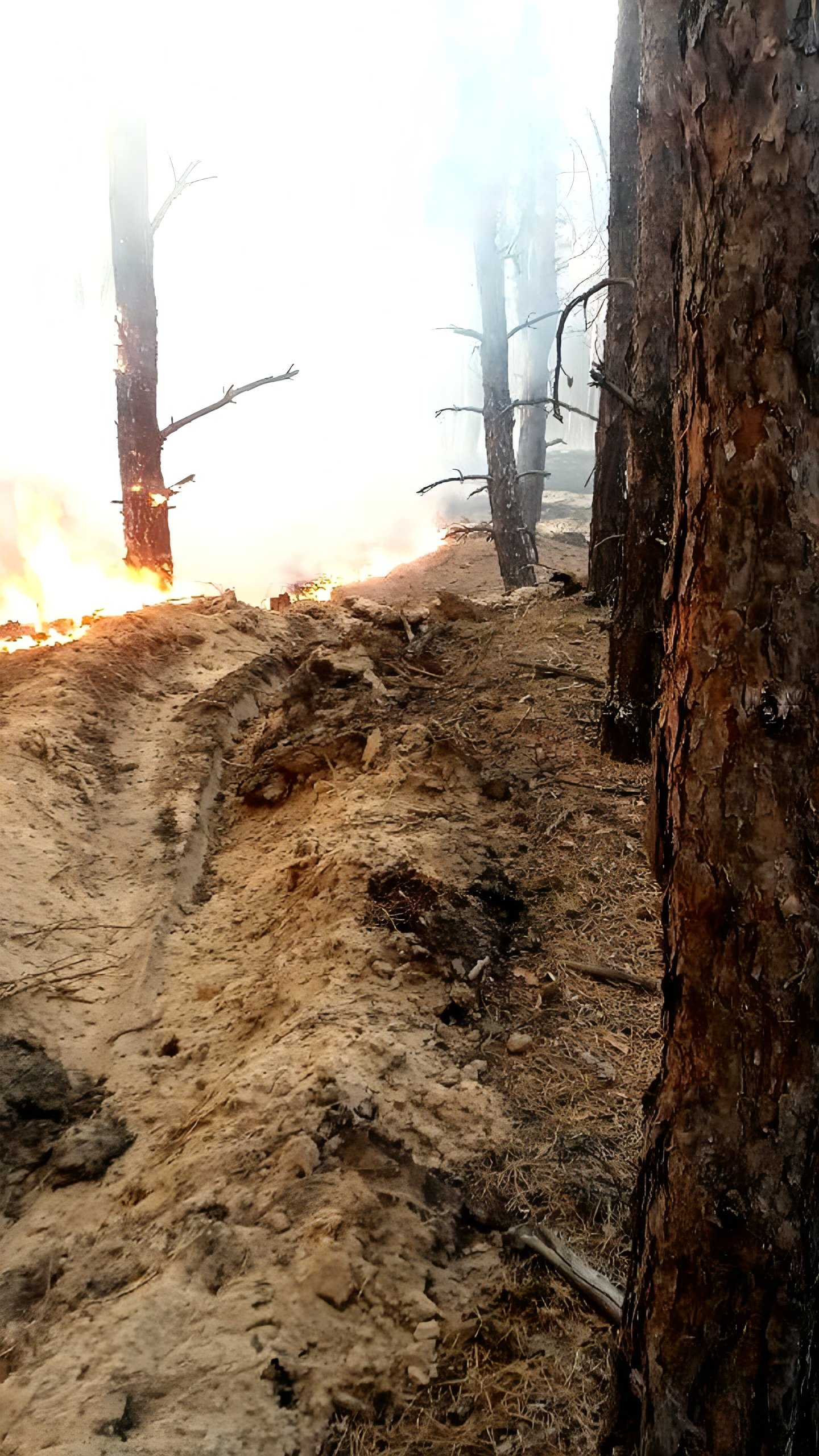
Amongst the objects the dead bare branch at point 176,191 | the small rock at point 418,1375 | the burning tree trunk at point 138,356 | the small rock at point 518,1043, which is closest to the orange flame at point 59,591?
the burning tree trunk at point 138,356

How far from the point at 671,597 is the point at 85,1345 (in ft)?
6.73

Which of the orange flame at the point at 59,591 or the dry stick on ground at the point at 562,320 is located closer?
the dry stick on ground at the point at 562,320

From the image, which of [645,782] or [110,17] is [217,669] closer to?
[645,782]

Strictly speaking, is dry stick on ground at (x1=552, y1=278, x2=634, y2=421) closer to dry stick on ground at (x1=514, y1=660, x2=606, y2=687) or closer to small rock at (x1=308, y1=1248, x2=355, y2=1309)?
dry stick on ground at (x1=514, y1=660, x2=606, y2=687)

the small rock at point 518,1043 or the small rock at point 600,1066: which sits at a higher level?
the small rock at point 518,1043

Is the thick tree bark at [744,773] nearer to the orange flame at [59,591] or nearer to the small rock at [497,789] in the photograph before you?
the small rock at [497,789]

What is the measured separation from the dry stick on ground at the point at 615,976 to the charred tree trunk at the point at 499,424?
25.0 ft

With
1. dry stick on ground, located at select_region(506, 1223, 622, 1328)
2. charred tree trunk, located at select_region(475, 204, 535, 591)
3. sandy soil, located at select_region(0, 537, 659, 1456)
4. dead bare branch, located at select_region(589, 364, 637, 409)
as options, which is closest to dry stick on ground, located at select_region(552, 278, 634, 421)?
dead bare branch, located at select_region(589, 364, 637, 409)

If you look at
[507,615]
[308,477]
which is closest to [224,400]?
[507,615]

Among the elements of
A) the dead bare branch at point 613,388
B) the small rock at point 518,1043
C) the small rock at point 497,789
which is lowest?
the small rock at point 518,1043

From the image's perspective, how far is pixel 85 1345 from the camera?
79.8 inches

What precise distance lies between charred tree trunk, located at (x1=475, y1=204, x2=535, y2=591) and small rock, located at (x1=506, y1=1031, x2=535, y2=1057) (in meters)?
7.98

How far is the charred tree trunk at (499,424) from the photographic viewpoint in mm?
10594

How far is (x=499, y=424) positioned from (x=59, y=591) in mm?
5616
